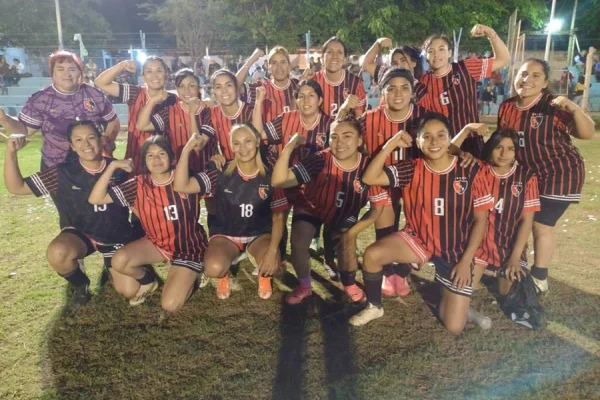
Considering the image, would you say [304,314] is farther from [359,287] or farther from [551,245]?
[551,245]

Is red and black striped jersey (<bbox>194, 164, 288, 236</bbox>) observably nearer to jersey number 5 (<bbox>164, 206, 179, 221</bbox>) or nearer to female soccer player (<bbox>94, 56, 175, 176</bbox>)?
jersey number 5 (<bbox>164, 206, 179, 221</bbox>)

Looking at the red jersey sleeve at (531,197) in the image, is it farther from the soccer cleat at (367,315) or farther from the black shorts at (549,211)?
the soccer cleat at (367,315)

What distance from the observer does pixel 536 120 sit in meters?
3.70

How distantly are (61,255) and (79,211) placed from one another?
14.8 inches

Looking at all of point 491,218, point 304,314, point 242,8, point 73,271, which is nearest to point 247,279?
point 304,314

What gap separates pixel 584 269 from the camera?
4227mm

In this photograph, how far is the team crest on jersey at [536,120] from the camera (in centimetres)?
368

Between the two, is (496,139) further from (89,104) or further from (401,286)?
(89,104)

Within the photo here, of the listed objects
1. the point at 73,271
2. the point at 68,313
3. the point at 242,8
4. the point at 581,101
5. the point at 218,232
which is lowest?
the point at 68,313

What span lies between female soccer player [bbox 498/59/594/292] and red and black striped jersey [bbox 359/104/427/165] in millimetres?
768

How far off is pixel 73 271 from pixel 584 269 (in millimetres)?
4340

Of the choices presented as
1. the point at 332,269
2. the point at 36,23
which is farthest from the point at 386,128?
the point at 36,23

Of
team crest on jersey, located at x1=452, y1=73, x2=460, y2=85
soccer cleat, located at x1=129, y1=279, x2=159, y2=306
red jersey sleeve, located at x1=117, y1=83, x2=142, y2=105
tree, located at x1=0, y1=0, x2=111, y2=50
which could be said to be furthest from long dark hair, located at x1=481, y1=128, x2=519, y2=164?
tree, located at x1=0, y1=0, x2=111, y2=50

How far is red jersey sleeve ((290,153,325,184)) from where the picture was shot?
3.79m
